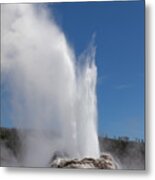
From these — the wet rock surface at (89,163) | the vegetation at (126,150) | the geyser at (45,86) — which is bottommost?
the wet rock surface at (89,163)

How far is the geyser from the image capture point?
1.73 metres

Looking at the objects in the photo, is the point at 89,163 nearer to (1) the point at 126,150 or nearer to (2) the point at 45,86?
(1) the point at 126,150

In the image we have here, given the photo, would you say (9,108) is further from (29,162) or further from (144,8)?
(144,8)

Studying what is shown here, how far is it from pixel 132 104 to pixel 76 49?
28cm

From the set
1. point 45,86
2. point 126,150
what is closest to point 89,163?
point 126,150

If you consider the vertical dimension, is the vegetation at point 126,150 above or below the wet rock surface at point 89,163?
above

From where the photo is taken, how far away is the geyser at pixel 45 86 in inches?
68.3

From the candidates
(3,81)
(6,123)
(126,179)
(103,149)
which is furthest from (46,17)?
(126,179)

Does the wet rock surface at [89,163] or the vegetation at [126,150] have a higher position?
the vegetation at [126,150]

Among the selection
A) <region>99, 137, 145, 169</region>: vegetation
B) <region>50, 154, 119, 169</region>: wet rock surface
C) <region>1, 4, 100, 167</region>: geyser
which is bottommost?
<region>50, 154, 119, 169</region>: wet rock surface

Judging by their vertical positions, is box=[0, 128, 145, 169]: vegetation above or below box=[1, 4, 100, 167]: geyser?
below

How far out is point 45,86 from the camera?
1754mm

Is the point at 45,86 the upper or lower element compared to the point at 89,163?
upper

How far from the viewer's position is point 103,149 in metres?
1.72
